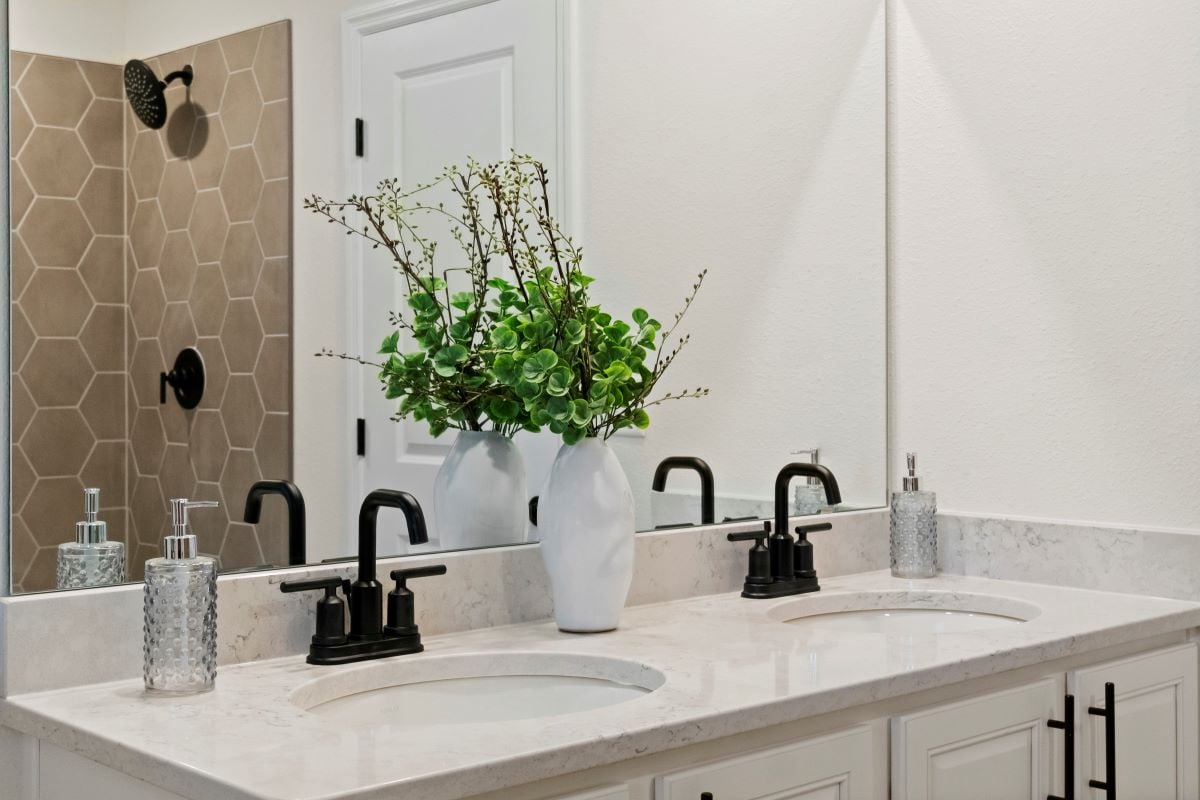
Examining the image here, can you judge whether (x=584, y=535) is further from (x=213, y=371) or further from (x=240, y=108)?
(x=240, y=108)

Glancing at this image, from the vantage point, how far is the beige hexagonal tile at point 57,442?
1.28m

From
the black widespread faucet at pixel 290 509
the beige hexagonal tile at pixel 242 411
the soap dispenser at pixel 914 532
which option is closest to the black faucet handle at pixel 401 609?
the black widespread faucet at pixel 290 509

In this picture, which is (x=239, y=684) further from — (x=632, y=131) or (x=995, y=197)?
(x=995, y=197)

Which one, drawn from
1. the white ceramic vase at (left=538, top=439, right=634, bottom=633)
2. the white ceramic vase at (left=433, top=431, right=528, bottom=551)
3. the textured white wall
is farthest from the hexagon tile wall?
the textured white wall

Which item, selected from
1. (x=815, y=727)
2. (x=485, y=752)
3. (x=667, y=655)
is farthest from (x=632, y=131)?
(x=485, y=752)

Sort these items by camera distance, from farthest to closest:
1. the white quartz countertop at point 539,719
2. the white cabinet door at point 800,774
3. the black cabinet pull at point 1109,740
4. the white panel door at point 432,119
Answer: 1. the black cabinet pull at point 1109,740
2. the white panel door at point 432,119
3. the white cabinet door at point 800,774
4. the white quartz countertop at point 539,719

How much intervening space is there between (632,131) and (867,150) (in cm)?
57

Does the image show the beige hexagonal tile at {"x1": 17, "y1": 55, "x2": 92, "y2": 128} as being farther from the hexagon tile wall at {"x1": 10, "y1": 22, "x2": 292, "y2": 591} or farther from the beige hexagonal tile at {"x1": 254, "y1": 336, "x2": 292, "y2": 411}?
the beige hexagonal tile at {"x1": 254, "y1": 336, "x2": 292, "y2": 411}

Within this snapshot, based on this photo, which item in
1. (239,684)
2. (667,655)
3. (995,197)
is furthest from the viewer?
(995,197)

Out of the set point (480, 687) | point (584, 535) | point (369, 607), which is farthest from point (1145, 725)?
point (369, 607)

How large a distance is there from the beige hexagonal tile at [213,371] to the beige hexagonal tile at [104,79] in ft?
0.91

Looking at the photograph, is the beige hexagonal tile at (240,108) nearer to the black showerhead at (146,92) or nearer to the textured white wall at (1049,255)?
the black showerhead at (146,92)

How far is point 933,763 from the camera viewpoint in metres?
1.45

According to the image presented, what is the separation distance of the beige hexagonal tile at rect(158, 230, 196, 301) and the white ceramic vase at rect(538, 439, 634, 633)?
492mm
